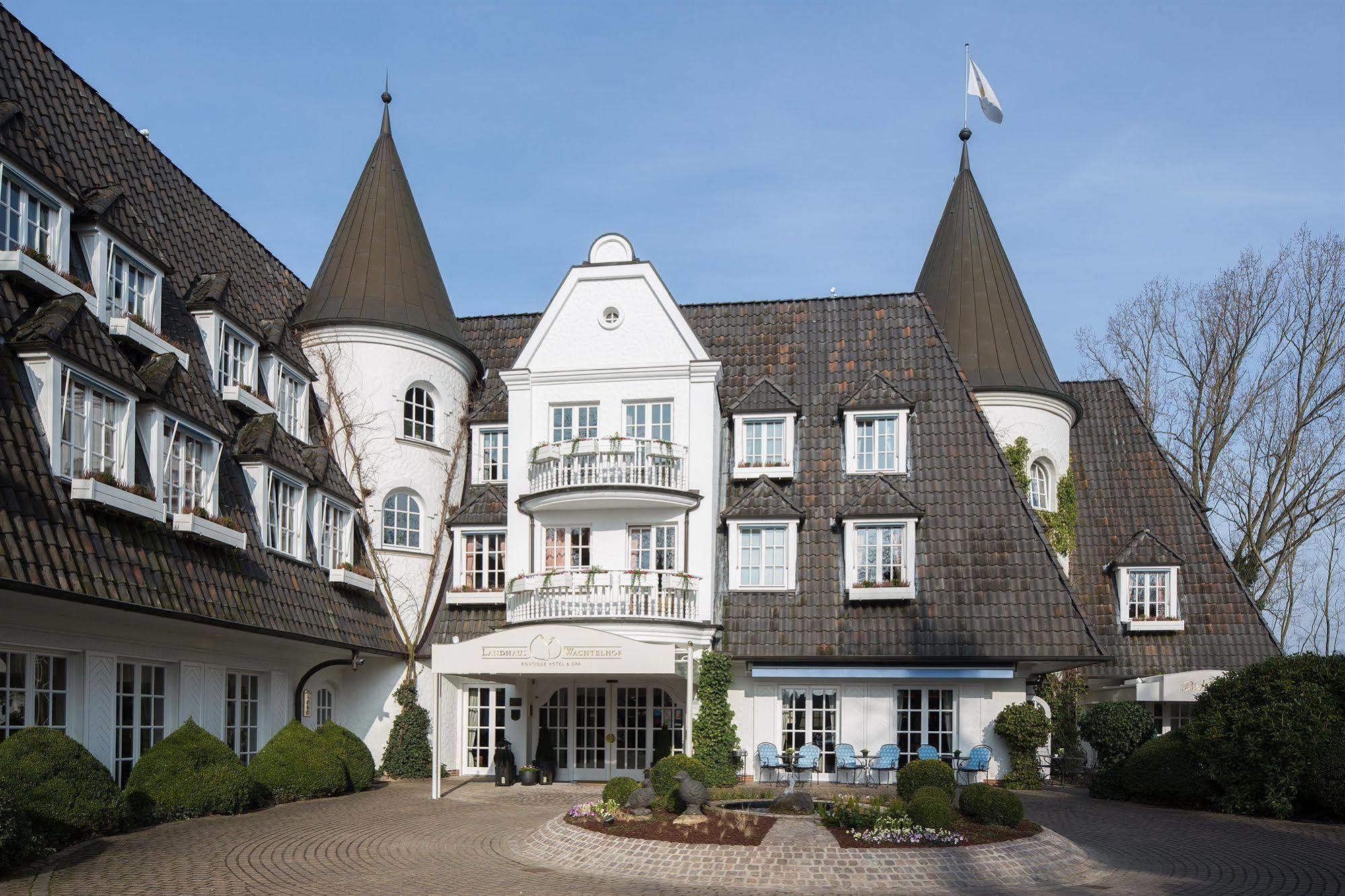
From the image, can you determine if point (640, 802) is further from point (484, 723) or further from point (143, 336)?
point (484, 723)

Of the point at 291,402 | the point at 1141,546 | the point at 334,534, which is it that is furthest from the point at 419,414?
the point at 1141,546

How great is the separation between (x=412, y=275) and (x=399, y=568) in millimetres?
6525

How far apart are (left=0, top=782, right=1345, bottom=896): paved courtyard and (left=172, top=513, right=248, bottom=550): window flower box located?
408 centimetres

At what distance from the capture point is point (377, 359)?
2538cm

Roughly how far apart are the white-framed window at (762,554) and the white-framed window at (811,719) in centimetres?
210

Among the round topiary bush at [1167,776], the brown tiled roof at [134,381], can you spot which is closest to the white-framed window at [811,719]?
the round topiary bush at [1167,776]

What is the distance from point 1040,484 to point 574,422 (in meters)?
10.8

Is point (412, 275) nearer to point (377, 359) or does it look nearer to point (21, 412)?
point (377, 359)

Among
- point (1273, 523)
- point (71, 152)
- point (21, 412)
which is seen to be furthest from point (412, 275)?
point (1273, 523)

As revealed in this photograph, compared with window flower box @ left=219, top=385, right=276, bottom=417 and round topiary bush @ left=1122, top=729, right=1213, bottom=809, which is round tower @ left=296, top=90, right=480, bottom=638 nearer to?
window flower box @ left=219, top=385, right=276, bottom=417

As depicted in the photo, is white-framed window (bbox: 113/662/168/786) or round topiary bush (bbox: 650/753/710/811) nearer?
round topiary bush (bbox: 650/753/710/811)

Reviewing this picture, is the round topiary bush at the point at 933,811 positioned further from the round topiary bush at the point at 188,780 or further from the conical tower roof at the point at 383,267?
the conical tower roof at the point at 383,267

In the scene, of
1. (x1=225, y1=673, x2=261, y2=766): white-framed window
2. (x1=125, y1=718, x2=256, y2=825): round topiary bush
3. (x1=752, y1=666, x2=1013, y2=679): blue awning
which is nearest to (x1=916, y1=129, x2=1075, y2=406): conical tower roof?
(x1=752, y1=666, x2=1013, y2=679): blue awning

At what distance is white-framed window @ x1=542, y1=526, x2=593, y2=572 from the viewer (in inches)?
953
